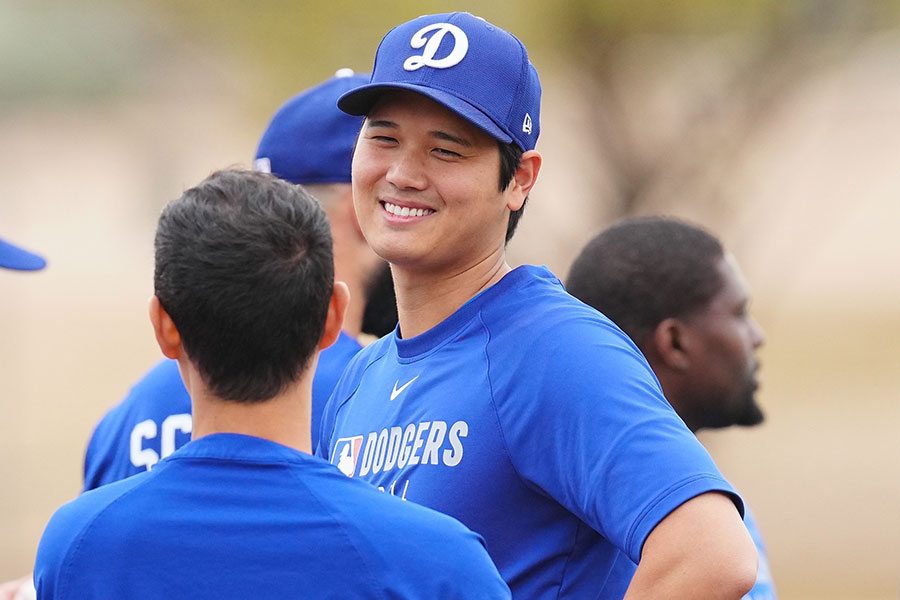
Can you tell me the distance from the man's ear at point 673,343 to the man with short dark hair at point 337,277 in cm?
83

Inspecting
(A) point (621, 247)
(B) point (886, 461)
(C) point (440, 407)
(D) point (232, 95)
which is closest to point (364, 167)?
(C) point (440, 407)

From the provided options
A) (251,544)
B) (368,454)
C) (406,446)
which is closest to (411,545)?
(251,544)

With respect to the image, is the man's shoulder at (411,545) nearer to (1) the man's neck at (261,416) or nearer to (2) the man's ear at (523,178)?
(1) the man's neck at (261,416)

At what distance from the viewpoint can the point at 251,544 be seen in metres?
1.97

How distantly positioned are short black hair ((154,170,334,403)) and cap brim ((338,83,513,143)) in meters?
0.64

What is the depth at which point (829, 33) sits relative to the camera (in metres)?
7.58

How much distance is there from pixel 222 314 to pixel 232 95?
Result: 22.6 ft

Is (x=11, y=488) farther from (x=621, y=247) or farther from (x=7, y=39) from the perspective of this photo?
(x=621, y=247)

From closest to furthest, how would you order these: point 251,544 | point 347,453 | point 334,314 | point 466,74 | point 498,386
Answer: point 251,544, point 334,314, point 498,386, point 466,74, point 347,453

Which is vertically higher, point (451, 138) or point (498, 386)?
point (451, 138)

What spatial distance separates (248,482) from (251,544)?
0.10 metres

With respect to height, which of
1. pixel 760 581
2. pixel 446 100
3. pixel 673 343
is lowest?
pixel 760 581

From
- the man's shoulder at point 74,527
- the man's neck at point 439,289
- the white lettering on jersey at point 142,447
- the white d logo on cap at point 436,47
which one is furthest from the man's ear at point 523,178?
the white lettering on jersey at point 142,447

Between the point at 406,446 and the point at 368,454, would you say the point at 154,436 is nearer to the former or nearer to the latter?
the point at 368,454
